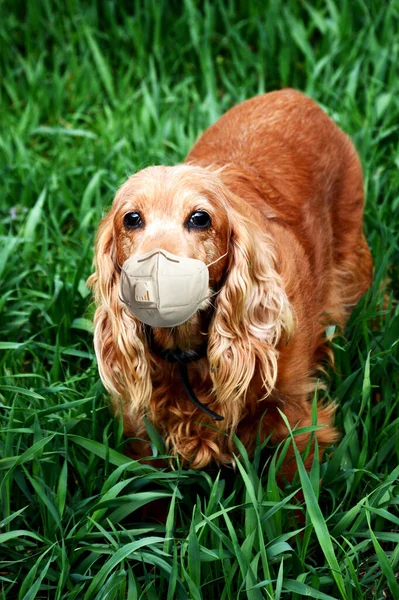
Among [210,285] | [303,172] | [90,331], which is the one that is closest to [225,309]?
[210,285]

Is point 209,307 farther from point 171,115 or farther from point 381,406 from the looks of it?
point 171,115

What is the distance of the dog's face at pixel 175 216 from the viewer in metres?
2.30

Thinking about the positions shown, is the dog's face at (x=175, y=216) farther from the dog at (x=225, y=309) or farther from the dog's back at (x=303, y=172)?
the dog's back at (x=303, y=172)

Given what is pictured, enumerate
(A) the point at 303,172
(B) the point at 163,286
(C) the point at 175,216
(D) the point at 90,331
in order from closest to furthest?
(B) the point at 163,286, (C) the point at 175,216, (D) the point at 90,331, (A) the point at 303,172

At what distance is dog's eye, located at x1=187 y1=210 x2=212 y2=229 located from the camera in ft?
7.66

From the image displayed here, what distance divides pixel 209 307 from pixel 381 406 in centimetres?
74

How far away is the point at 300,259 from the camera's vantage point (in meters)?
2.92

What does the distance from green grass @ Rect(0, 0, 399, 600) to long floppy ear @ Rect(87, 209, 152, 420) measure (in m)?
0.16

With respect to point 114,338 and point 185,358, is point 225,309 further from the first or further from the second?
point 114,338

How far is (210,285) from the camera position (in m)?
2.44

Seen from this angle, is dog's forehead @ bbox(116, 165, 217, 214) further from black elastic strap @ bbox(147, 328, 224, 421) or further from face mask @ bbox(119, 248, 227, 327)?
black elastic strap @ bbox(147, 328, 224, 421)

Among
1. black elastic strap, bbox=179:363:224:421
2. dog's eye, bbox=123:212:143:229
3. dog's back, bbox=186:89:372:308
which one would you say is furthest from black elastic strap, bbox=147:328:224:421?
dog's back, bbox=186:89:372:308

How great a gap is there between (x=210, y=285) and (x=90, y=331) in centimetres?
69

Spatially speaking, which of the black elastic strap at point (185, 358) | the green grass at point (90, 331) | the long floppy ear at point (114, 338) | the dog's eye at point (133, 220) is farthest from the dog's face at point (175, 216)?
the green grass at point (90, 331)
